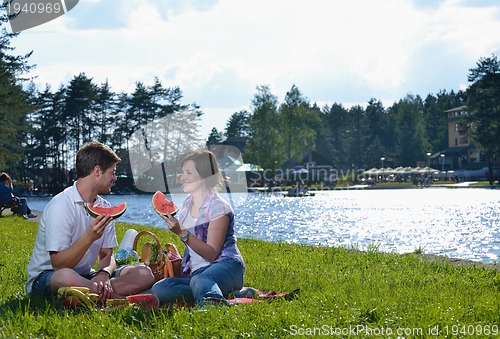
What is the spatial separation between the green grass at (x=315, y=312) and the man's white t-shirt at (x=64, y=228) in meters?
0.41

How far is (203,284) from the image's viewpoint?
19.1 feet

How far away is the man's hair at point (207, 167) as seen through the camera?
6148 millimetres

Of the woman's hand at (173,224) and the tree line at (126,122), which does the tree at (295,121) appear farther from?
the woman's hand at (173,224)

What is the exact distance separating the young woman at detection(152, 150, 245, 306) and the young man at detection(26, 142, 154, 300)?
1.98ft

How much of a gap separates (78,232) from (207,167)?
4.03 ft

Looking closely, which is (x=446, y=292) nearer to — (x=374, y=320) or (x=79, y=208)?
(x=374, y=320)

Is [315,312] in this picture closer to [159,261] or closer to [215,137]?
[159,261]

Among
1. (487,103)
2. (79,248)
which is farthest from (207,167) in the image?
(487,103)

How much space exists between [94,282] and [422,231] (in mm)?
16930

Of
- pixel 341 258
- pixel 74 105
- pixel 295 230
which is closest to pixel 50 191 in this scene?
pixel 74 105

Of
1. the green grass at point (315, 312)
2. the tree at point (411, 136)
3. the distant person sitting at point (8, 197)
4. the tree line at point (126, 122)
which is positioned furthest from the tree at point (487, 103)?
the green grass at point (315, 312)

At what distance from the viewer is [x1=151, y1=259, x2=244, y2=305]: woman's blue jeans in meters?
5.83

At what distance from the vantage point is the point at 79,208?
19.5 ft

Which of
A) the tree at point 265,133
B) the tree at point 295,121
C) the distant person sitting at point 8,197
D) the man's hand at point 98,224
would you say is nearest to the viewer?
the man's hand at point 98,224
